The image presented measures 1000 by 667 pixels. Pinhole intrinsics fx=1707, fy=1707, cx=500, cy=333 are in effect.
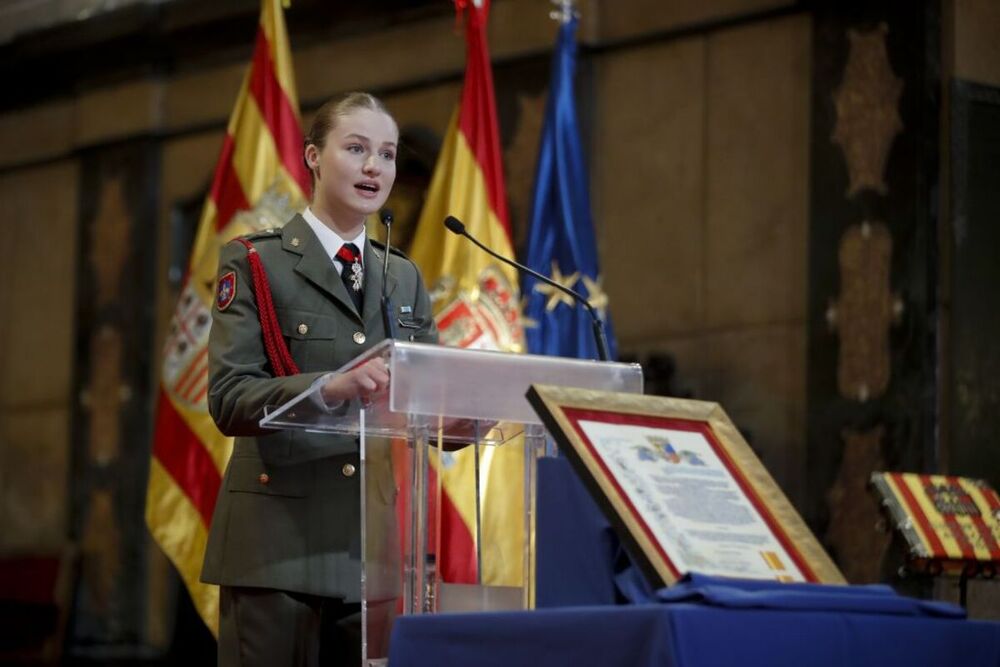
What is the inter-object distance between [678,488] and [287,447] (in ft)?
3.02

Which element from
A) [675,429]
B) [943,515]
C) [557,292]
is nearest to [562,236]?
[557,292]

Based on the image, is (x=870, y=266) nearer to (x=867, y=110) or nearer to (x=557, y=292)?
(x=867, y=110)

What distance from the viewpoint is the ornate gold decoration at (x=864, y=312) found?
547 centimetres

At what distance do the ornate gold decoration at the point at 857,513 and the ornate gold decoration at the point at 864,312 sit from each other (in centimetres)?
16

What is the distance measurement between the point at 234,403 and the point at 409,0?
14.8ft

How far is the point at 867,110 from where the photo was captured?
5602mm

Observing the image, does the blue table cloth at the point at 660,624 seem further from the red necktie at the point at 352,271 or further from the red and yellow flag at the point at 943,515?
the red and yellow flag at the point at 943,515

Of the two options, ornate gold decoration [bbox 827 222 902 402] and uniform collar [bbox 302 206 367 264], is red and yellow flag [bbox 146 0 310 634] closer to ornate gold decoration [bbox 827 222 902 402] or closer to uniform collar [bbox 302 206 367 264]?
ornate gold decoration [bbox 827 222 902 402]

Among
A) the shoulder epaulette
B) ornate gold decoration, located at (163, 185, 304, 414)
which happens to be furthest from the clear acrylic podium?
ornate gold decoration, located at (163, 185, 304, 414)

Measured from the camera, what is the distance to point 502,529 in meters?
2.54

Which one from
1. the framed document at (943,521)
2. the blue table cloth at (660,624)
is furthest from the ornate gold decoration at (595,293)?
the blue table cloth at (660,624)

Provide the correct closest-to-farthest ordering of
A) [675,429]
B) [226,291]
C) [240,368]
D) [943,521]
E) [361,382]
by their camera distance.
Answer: [675,429]
[361,382]
[240,368]
[226,291]
[943,521]

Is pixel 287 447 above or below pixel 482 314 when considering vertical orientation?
below

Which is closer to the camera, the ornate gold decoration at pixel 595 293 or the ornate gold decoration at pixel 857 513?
the ornate gold decoration at pixel 857 513
